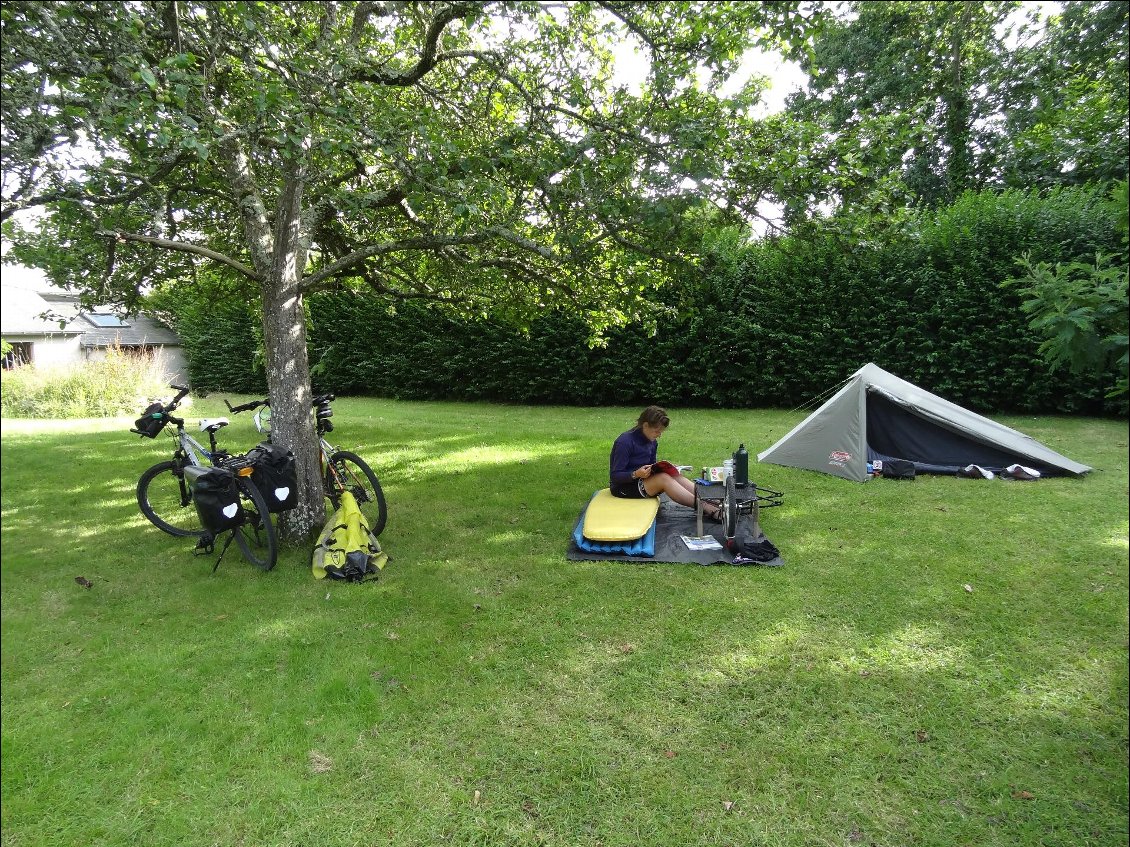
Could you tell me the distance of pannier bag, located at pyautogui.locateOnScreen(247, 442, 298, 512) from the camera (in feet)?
13.2

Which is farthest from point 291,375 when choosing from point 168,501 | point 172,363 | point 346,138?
point 346,138

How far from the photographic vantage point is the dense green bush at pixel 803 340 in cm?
689

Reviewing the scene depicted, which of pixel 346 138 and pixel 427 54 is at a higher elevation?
pixel 427 54

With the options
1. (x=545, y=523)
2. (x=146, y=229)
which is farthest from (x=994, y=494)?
(x=146, y=229)

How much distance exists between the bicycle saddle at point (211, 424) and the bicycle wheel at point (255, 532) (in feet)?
2.31

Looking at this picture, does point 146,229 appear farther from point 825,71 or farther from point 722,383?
point 722,383

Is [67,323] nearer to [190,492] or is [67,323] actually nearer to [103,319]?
[103,319]

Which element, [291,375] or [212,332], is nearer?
[291,375]

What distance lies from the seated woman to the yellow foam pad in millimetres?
103

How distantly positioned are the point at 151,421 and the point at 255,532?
3.48 ft

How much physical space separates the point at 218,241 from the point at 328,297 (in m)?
4.81

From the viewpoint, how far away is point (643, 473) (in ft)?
16.0

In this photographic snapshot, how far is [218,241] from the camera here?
5410 mm

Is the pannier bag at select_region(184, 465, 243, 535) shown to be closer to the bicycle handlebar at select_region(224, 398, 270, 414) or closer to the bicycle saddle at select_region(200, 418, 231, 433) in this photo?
the bicycle saddle at select_region(200, 418, 231, 433)
